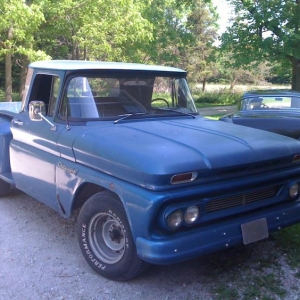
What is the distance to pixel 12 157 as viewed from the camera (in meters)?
5.38

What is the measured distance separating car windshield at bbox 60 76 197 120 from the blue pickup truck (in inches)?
0.5

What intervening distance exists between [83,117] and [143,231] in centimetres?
156

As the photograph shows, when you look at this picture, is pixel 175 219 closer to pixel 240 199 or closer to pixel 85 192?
pixel 240 199

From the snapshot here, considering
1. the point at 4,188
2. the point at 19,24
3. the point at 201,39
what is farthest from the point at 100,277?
the point at 201,39

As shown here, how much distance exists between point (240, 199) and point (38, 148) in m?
2.24

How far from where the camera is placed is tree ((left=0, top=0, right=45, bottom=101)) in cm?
1248

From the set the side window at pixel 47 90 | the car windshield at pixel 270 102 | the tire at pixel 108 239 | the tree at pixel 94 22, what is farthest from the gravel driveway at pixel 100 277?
the tree at pixel 94 22

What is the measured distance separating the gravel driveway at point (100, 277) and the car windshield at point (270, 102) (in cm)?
421

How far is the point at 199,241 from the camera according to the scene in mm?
3426

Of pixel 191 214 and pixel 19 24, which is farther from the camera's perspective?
pixel 19 24

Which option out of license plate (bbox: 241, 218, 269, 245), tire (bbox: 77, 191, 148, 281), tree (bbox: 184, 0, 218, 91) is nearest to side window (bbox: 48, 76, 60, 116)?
tire (bbox: 77, 191, 148, 281)

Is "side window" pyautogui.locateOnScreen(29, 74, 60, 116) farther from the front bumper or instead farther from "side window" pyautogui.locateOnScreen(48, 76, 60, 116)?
the front bumper

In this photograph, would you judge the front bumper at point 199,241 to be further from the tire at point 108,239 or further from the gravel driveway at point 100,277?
the gravel driveway at point 100,277

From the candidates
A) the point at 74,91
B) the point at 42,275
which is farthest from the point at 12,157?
the point at 42,275
